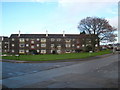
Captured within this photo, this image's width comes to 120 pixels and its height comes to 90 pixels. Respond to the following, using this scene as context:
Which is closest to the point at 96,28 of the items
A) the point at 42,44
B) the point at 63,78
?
the point at 42,44

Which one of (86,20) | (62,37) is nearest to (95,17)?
(86,20)

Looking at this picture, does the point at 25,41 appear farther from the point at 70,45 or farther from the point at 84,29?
the point at 84,29

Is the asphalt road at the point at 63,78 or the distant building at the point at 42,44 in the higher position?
the distant building at the point at 42,44

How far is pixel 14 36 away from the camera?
6206cm

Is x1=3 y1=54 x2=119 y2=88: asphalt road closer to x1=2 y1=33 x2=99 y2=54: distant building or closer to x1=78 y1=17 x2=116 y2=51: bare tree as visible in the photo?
x1=78 y1=17 x2=116 y2=51: bare tree

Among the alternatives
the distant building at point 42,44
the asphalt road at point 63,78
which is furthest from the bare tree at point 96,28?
the asphalt road at point 63,78

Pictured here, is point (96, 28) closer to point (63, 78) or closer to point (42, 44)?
point (42, 44)

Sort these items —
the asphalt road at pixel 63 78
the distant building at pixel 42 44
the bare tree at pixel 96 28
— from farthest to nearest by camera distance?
the distant building at pixel 42 44 → the bare tree at pixel 96 28 → the asphalt road at pixel 63 78

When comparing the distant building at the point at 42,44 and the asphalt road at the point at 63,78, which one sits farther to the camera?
the distant building at the point at 42,44

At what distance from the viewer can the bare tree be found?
1612 inches

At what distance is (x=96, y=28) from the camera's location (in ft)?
139

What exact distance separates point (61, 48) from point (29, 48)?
1538 centimetres

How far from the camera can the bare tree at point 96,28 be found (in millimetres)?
40938

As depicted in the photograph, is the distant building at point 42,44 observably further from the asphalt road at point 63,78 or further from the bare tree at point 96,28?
the asphalt road at point 63,78
